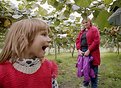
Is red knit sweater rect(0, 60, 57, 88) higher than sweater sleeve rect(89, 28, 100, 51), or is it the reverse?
sweater sleeve rect(89, 28, 100, 51)

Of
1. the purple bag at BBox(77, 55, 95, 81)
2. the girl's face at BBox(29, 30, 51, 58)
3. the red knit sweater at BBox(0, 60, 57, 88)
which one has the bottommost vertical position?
the purple bag at BBox(77, 55, 95, 81)

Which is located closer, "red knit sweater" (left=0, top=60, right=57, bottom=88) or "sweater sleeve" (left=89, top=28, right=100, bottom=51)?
"red knit sweater" (left=0, top=60, right=57, bottom=88)

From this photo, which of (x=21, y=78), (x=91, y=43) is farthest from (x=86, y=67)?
(x=21, y=78)

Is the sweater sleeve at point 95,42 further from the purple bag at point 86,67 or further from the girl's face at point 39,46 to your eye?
the girl's face at point 39,46

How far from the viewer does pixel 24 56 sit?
195cm

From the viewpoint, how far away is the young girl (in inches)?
76.0

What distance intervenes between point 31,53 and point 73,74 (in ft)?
21.8

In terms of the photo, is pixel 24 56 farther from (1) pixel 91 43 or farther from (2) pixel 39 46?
(1) pixel 91 43

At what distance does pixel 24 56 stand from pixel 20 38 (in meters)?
0.11

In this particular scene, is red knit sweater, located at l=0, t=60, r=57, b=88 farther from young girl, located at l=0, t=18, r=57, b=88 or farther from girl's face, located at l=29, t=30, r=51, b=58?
girl's face, located at l=29, t=30, r=51, b=58

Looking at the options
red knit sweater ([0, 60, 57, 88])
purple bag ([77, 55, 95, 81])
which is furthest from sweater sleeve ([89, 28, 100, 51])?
red knit sweater ([0, 60, 57, 88])

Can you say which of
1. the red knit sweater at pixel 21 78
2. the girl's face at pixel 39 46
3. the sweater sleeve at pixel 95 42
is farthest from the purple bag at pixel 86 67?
the girl's face at pixel 39 46

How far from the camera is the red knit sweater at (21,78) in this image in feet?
6.33

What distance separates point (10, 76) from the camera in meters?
1.93
